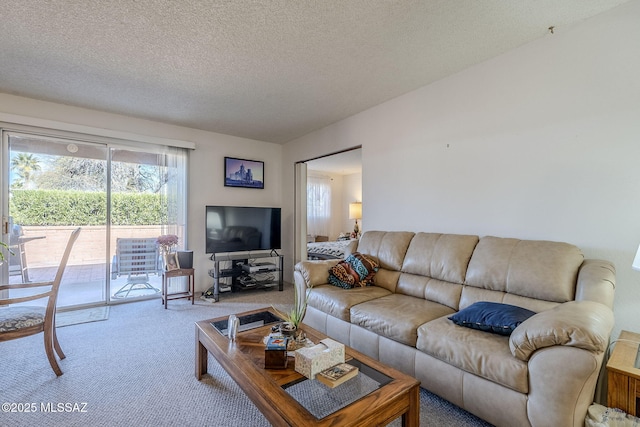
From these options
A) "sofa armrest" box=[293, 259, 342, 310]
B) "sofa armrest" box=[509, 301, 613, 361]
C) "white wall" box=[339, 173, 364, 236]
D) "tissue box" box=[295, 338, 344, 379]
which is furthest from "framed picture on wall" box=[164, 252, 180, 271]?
"white wall" box=[339, 173, 364, 236]

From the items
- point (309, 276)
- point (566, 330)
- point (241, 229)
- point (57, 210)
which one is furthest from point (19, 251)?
point (566, 330)

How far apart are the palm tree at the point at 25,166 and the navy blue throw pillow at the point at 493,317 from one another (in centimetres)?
466

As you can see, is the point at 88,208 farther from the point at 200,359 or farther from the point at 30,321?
the point at 200,359

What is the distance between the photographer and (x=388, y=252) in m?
2.87

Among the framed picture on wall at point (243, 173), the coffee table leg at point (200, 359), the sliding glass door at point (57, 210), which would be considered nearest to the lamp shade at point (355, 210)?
the framed picture on wall at point (243, 173)

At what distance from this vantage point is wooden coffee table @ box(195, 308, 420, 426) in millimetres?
1104

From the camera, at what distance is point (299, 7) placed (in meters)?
1.80

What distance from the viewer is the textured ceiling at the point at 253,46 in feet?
5.99

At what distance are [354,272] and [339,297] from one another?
0.40m

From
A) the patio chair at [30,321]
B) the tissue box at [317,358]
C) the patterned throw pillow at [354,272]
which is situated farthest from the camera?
the patterned throw pillow at [354,272]

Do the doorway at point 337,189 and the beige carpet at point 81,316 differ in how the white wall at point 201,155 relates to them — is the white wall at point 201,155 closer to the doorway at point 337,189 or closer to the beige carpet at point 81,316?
the beige carpet at point 81,316

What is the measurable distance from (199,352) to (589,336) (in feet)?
7.33

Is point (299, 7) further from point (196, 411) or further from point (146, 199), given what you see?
point (146, 199)

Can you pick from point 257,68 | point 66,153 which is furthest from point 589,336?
point 66,153
